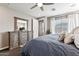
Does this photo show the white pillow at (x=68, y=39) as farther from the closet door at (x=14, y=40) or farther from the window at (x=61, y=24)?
the closet door at (x=14, y=40)

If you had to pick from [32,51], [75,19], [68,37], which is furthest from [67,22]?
[32,51]

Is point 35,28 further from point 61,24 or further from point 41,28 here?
point 61,24

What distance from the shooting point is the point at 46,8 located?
1659 millimetres

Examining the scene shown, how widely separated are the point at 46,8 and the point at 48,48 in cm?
60

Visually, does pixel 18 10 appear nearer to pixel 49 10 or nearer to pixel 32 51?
pixel 49 10

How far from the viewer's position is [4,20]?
158cm

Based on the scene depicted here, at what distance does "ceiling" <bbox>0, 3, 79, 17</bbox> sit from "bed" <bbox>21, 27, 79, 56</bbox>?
38cm

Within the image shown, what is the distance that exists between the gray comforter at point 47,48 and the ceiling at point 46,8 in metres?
0.38

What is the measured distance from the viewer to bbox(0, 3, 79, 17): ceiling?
5.31 feet

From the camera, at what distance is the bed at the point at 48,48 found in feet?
5.02

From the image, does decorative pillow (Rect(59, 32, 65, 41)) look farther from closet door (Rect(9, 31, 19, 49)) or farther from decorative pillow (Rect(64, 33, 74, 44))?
closet door (Rect(9, 31, 19, 49))

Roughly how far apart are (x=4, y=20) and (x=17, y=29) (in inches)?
8.9

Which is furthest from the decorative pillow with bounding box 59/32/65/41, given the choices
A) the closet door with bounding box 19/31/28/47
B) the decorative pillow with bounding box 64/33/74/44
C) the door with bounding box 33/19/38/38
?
A: the closet door with bounding box 19/31/28/47

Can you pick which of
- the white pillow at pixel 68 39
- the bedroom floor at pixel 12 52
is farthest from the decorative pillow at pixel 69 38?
the bedroom floor at pixel 12 52
